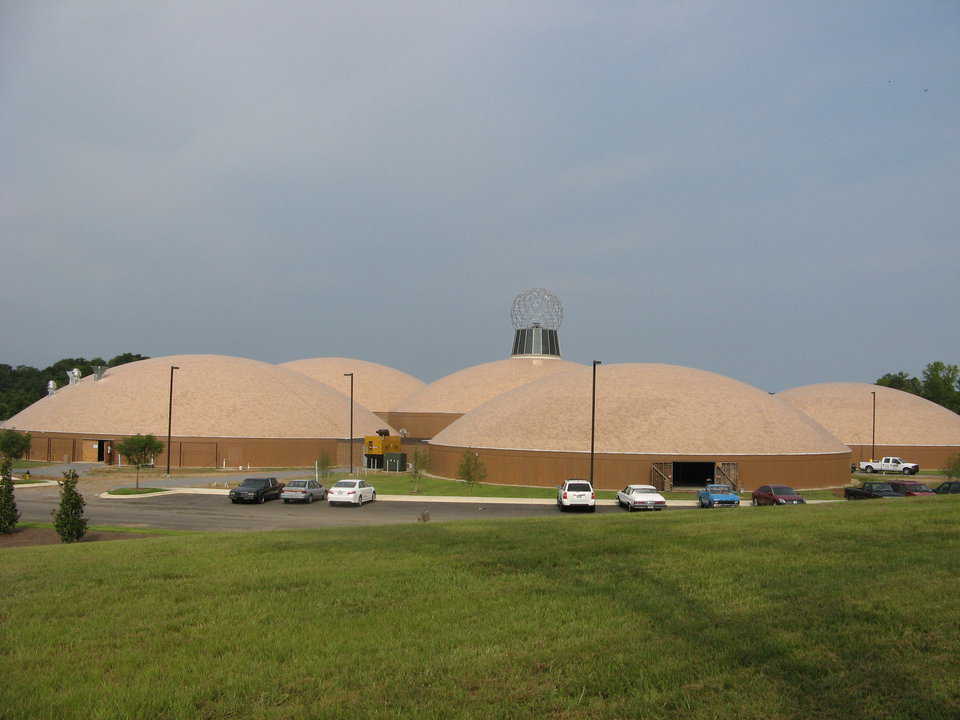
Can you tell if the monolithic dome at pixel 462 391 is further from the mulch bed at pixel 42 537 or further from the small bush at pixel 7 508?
the small bush at pixel 7 508

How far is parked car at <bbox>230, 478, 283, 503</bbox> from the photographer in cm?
4159

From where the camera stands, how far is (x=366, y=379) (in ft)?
365

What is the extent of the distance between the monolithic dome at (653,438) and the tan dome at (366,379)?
46790 millimetres

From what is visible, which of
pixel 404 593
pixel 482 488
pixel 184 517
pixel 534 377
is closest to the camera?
pixel 404 593

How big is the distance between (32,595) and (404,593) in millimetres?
5130

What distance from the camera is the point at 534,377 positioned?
9544cm

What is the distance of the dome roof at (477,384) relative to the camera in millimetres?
93750

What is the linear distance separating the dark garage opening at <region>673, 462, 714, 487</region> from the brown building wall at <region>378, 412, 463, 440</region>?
128ft

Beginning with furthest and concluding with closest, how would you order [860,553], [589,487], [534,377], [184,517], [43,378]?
[43,378], [534,377], [589,487], [184,517], [860,553]

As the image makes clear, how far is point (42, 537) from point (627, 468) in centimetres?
3322

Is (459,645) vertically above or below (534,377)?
below

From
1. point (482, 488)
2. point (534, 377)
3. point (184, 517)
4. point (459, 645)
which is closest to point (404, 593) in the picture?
point (459, 645)

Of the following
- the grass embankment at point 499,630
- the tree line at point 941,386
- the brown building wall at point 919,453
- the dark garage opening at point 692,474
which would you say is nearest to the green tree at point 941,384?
the tree line at point 941,386

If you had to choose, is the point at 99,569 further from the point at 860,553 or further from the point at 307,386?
the point at 307,386
